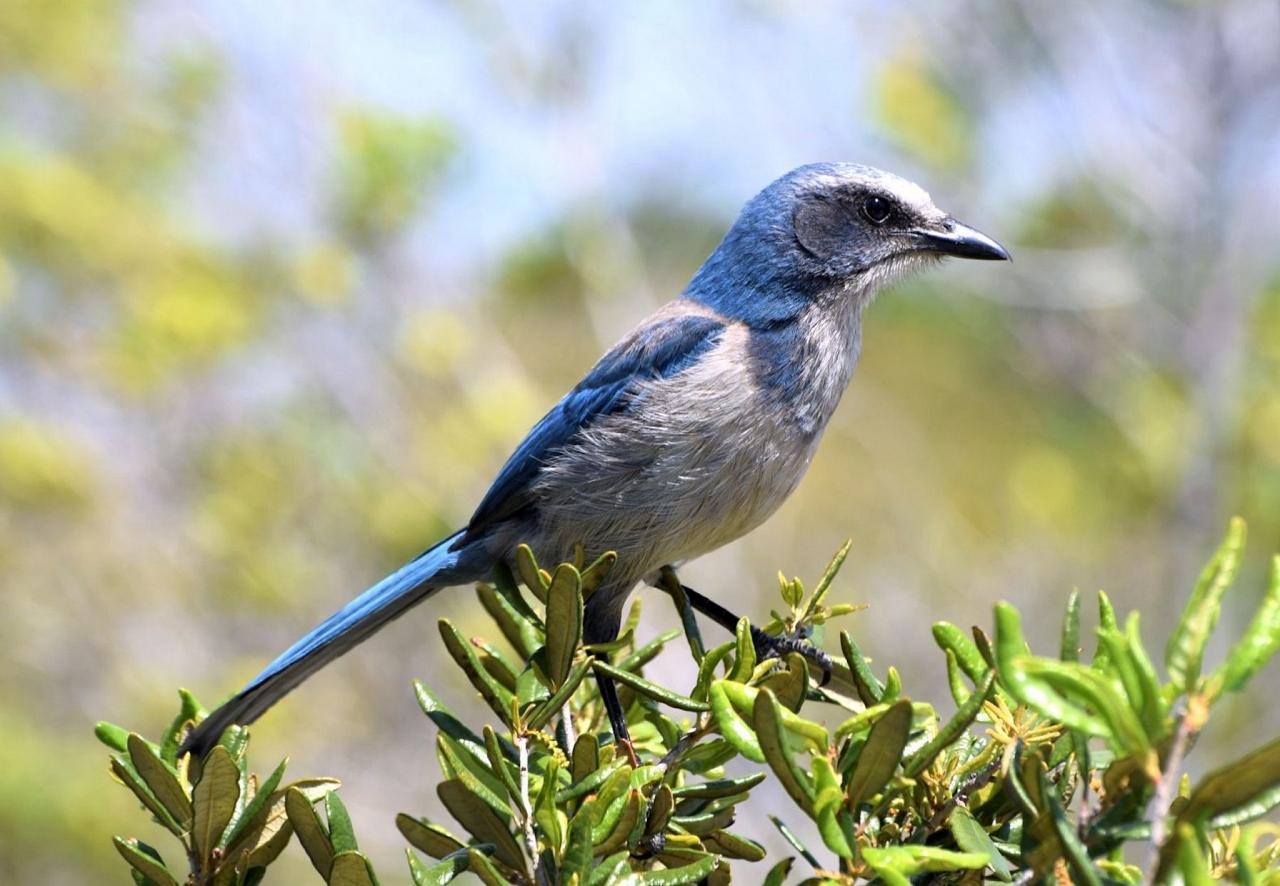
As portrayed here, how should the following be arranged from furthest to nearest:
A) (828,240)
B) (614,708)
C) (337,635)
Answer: (828,240)
(337,635)
(614,708)

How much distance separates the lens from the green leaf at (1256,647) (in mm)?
1223

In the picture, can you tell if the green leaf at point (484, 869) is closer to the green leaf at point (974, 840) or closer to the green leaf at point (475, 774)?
the green leaf at point (475, 774)

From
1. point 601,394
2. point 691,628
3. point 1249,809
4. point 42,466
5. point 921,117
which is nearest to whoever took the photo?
point 1249,809

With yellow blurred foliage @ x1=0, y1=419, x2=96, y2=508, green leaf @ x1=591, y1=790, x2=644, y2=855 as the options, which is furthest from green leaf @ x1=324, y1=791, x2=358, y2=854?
yellow blurred foliage @ x1=0, y1=419, x2=96, y2=508

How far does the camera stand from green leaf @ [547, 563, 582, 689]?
6.72 ft

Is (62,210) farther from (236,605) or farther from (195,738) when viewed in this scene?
(195,738)

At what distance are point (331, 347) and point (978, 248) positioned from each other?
6.00 m

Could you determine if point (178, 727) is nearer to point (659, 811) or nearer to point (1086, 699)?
point (659, 811)

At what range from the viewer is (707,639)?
8.02 m

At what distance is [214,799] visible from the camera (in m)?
1.85

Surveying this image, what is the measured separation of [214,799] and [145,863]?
13 centimetres

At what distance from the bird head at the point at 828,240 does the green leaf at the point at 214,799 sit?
2.18 metres

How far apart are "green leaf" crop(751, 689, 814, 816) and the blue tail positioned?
1.40m

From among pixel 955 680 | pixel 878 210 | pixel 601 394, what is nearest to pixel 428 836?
pixel 955 680
